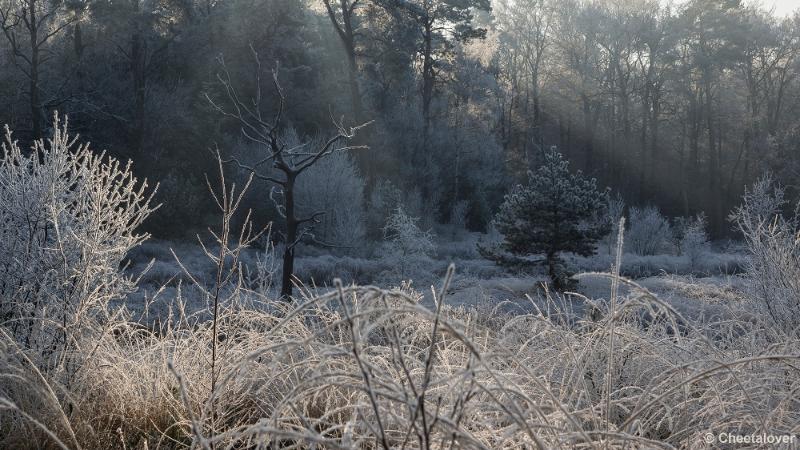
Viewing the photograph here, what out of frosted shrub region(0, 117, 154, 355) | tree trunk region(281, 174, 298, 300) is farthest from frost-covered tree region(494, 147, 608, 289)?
frosted shrub region(0, 117, 154, 355)

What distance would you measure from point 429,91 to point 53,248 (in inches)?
932

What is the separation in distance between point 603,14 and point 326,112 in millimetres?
14419

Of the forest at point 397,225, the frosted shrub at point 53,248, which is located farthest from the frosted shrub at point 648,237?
the frosted shrub at point 53,248

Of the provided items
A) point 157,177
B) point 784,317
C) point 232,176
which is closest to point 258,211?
point 232,176

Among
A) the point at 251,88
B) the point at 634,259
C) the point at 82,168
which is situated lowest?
the point at 634,259

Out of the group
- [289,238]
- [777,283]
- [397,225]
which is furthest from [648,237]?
[777,283]

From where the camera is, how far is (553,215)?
12977 mm

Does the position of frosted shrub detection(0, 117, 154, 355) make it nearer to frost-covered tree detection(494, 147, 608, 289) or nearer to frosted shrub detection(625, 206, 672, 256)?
frost-covered tree detection(494, 147, 608, 289)

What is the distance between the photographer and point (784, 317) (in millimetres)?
5621

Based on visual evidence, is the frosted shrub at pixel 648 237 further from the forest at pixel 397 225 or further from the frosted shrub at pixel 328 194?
the frosted shrub at pixel 328 194

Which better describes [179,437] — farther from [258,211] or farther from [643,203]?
[643,203]

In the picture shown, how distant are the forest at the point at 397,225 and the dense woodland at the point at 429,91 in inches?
4.7

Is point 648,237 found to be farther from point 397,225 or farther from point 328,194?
point 328,194

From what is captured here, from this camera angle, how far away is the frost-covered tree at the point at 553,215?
1292 centimetres
